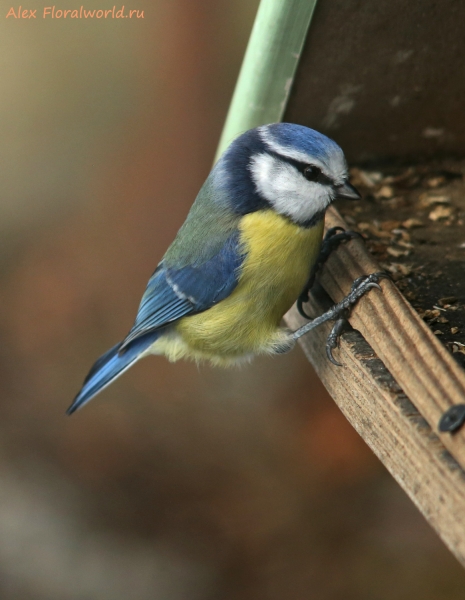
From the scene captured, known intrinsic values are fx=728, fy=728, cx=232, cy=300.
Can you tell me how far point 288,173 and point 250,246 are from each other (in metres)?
0.17

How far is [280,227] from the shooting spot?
5.08ft

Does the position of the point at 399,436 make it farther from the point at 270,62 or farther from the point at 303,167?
the point at 270,62

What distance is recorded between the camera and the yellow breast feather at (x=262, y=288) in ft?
5.07

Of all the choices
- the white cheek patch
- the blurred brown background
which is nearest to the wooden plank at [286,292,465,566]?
the white cheek patch

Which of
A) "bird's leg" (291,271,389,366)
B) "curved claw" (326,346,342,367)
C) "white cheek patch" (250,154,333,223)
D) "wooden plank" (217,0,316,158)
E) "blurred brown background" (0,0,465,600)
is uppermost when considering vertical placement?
"wooden plank" (217,0,316,158)

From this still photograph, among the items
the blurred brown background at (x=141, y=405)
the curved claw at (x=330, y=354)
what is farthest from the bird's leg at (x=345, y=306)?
the blurred brown background at (x=141, y=405)

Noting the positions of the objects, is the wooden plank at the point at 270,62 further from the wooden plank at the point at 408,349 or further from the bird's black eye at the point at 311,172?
the wooden plank at the point at 408,349

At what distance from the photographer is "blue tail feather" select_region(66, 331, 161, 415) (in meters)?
1.88

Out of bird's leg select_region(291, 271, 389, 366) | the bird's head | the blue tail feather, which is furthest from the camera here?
the blue tail feather

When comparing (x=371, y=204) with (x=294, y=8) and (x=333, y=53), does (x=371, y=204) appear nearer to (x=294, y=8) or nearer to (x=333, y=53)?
(x=333, y=53)

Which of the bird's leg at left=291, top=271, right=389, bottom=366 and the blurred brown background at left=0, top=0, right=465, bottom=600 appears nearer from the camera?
the bird's leg at left=291, top=271, right=389, bottom=366

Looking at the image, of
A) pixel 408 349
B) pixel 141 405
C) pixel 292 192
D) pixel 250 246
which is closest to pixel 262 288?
pixel 250 246

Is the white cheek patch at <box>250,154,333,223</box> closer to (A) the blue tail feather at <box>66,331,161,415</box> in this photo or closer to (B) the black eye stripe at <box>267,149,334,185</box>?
(B) the black eye stripe at <box>267,149,334,185</box>

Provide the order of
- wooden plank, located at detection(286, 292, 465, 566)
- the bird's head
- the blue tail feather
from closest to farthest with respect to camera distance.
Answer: wooden plank, located at detection(286, 292, 465, 566), the bird's head, the blue tail feather
